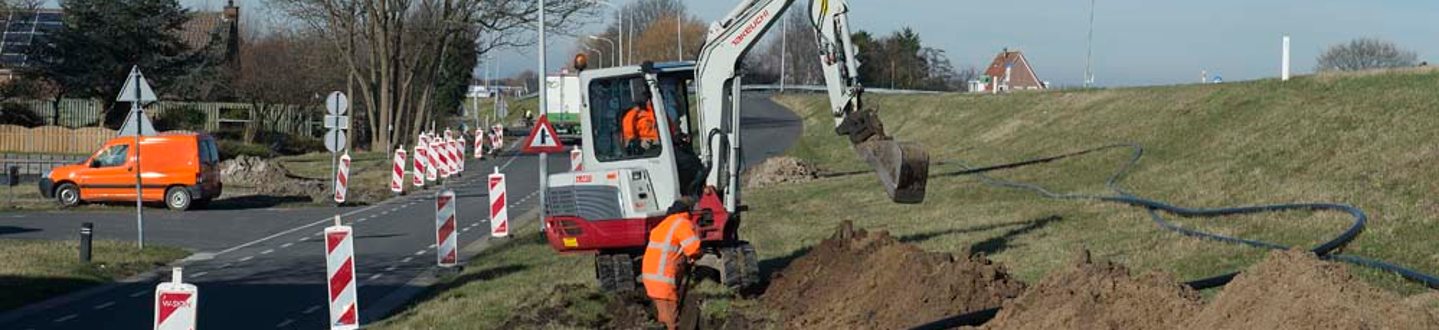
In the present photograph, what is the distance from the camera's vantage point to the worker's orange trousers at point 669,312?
12.5 meters

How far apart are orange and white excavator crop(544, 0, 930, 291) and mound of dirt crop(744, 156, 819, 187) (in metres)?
18.6

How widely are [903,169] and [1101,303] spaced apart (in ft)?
15.1

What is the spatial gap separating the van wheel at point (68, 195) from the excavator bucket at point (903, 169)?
902 inches

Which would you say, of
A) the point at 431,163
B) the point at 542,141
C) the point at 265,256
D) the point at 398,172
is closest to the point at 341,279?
the point at 265,256

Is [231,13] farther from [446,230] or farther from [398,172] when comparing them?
[446,230]

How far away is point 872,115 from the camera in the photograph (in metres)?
14.5

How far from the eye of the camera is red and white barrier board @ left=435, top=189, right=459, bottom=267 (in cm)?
1989

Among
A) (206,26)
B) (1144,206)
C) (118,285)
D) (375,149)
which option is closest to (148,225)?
(118,285)

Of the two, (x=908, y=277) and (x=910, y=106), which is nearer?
(x=908, y=277)

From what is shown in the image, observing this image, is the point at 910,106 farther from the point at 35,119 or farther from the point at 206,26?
the point at 206,26

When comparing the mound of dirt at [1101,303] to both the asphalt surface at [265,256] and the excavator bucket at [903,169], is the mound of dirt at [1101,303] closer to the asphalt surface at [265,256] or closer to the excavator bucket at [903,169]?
the excavator bucket at [903,169]

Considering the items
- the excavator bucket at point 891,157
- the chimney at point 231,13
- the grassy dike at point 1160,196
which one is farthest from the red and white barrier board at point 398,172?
the chimney at point 231,13

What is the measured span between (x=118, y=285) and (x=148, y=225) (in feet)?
32.1

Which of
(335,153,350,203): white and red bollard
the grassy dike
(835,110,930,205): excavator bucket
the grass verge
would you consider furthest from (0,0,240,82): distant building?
(835,110,930,205): excavator bucket
